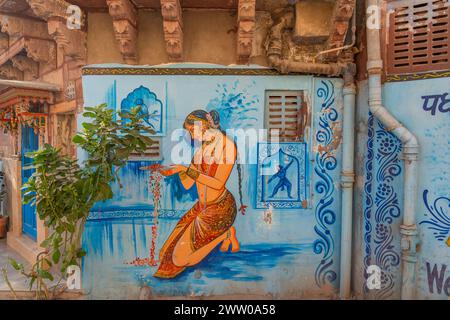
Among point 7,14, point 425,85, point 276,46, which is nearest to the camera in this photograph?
point 425,85

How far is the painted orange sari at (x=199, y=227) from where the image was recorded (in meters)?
4.01

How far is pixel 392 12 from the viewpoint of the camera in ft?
11.8

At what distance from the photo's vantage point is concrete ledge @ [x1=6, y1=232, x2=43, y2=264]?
4689 mm

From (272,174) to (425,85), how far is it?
2.40 metres

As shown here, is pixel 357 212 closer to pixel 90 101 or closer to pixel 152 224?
pixel 152 224

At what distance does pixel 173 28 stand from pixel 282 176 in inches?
109

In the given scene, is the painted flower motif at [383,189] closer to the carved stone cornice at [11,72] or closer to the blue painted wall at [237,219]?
the blue painted wall at [237,219]

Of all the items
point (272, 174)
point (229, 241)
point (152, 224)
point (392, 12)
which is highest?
point (392, 12)

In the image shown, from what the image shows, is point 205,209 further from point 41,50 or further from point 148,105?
point 41,50

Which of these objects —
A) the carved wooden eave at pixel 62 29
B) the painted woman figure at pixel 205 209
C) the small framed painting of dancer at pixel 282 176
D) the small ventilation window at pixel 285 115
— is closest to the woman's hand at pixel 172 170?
the painted woman figure at pixel 205 209

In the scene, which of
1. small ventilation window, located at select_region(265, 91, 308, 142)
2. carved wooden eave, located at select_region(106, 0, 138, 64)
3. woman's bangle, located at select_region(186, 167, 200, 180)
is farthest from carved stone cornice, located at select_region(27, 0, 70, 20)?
small ventilation window, located at select_region(265, 91, 308, 142)

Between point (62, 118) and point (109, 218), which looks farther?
point (62, 118)

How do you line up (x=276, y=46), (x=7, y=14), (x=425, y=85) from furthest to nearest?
(x=7, y=14)
(x=276, y=46)
(x=425, y=85)

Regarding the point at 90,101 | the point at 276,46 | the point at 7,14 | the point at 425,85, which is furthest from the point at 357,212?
the point at 7,14
